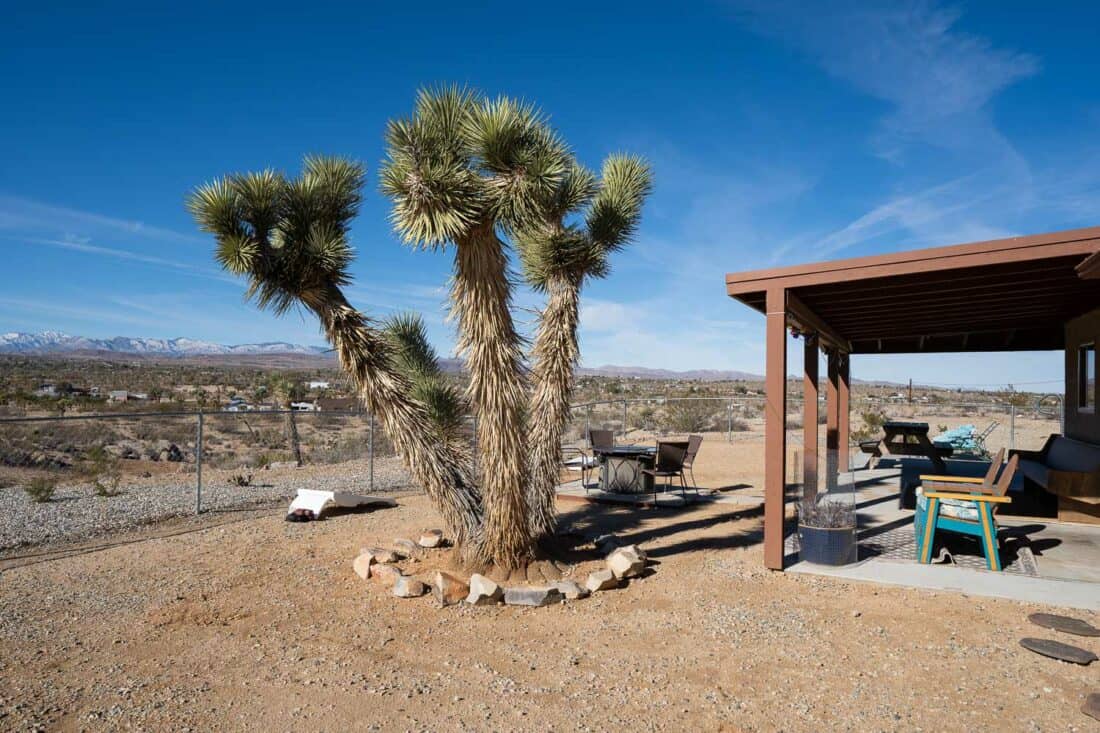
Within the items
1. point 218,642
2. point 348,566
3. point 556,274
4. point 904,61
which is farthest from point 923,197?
point 218,642

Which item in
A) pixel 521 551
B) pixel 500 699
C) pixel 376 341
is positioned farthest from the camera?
pixel 376 341


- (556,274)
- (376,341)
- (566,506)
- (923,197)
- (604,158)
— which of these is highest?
(923,197)

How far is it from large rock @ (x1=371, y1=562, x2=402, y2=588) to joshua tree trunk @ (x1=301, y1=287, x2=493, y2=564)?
64 centimetres

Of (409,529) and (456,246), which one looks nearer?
(456,246)

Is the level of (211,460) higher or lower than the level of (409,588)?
lower

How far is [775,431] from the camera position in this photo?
6004 mm

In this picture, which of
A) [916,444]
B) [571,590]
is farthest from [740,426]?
[571,590]

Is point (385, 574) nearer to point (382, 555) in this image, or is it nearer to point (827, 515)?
point (382, 555)

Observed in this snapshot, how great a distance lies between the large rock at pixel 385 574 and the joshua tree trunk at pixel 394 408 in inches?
25.1

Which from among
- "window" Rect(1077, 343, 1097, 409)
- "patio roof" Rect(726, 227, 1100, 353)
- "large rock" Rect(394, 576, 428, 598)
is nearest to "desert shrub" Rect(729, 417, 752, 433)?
"patio roof" Rect(726, 227, 1100, 353)

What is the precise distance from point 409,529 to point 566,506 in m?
2.66

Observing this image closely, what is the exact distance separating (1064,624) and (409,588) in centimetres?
497

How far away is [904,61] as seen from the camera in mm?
11711

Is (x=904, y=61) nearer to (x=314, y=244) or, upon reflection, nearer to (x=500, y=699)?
(x=314, y=244)
